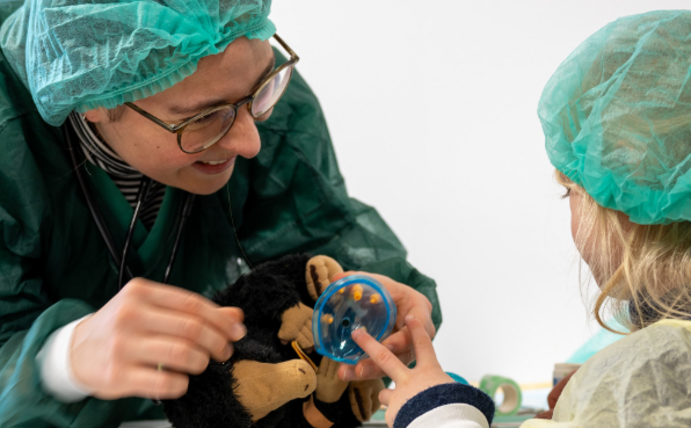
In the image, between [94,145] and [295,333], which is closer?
[295,333]

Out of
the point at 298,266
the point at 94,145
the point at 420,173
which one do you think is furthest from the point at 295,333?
the point at 420,173

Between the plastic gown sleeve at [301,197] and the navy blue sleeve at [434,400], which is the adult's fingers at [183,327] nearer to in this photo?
the navy blue sleeve at [434,400]

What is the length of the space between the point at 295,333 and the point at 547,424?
355 millimetres

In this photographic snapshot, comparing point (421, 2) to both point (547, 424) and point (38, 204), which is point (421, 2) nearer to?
point (38, 204)

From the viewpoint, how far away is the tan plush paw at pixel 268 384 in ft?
2.29

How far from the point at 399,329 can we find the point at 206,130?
40 centimetres

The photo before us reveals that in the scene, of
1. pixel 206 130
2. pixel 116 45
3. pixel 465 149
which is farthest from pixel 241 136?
pixel 465 149

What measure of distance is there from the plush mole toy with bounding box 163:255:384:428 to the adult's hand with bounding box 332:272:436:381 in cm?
3

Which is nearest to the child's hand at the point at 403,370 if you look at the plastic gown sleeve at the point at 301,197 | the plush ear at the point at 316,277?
the plush ear at the point at 316,277

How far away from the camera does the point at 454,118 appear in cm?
157

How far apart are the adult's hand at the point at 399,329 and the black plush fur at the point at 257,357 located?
0.06 m

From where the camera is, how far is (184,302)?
63 centimetres

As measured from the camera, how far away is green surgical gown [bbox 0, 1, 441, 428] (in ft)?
2.30

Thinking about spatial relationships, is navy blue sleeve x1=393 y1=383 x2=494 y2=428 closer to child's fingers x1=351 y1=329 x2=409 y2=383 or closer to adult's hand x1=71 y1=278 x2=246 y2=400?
child's fingers x1=351 y1=329 x2=409 y2=383
